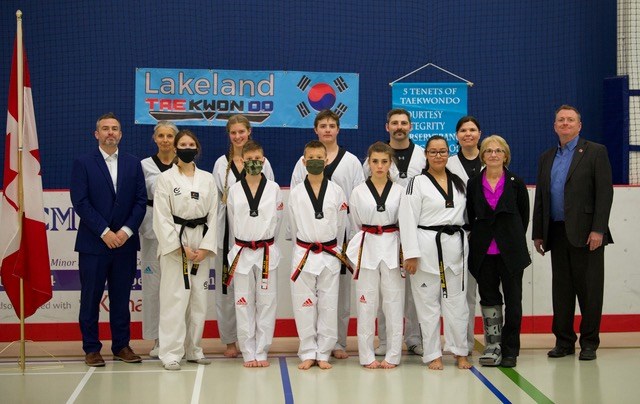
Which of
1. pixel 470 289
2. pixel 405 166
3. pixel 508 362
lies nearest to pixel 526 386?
pixel 508 362

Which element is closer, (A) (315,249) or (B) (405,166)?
(A) (315,249)

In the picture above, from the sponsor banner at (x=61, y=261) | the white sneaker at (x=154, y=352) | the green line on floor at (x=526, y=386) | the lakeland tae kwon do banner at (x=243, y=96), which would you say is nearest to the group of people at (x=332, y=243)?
the green line on floor at (x=526, y=386)

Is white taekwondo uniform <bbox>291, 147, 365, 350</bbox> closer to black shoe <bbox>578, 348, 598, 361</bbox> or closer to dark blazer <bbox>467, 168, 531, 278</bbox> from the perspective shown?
dark blazer <bbox>467, 168, 531, 278</bbox>

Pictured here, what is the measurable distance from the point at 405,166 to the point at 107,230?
7.69 feet

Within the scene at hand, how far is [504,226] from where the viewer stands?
20.3 feet

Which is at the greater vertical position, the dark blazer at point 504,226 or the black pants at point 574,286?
the dark blazer at point 504,226

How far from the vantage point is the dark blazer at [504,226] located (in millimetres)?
6145

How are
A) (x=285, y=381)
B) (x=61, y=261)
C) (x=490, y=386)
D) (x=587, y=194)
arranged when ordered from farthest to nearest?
(x=61, y=261) < (x=587, y=194) < (x=285, y=381) < (x=490, y=386)

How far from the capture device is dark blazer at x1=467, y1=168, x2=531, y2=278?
6.14 metres

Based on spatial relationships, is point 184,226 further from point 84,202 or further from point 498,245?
point 498,245

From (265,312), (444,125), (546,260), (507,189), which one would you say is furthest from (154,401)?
(444,125)

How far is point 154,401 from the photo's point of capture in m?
5.34

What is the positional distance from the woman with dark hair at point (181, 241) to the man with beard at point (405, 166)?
1404mm

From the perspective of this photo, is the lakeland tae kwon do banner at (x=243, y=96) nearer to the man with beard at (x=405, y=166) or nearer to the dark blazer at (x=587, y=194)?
the man with beard at (x=405, y=166)
